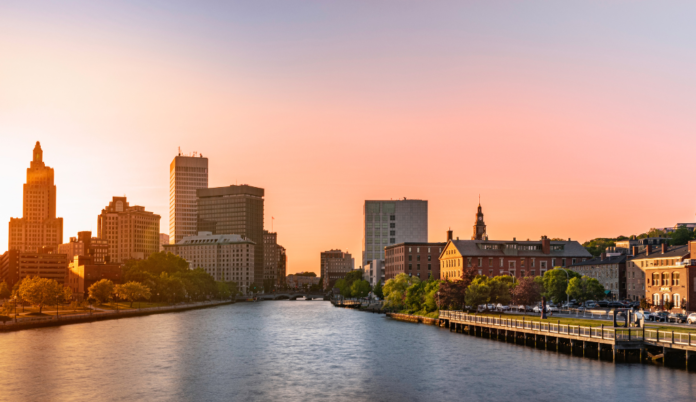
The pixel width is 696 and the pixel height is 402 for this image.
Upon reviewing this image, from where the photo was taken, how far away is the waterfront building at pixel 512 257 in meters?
190

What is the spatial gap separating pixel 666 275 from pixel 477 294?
138 feet

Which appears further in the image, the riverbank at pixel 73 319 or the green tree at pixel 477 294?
the riverbank at pixel 73 319

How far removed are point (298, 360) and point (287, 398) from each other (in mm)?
25814

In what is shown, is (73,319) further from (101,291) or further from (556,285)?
(556,285)

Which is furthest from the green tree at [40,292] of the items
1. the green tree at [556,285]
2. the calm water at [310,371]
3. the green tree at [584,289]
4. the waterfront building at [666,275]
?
the waterfront building at [666,275]

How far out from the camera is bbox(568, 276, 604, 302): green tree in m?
141

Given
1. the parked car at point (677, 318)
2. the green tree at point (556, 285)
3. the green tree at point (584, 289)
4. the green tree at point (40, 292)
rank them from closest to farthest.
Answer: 1. the parked car at point (677, 318)
2. the green tree at point (584, 289)
3. the green tree at point (556, 285)
4. the green tree at point (40, 292)

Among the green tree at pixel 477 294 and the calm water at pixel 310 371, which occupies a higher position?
the green tree at pixel 477 294

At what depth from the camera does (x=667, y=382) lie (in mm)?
63750

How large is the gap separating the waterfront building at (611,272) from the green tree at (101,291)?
13804cm

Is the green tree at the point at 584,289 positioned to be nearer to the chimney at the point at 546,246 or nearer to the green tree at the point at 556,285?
the green tree at the point at 556,285

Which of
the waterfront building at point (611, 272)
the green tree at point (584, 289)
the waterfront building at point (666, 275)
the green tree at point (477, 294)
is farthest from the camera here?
the waterfront building at point (611, 272)

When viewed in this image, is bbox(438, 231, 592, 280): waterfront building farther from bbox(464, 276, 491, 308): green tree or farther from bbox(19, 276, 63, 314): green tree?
bbox(19, 276, 63, 314): green tree

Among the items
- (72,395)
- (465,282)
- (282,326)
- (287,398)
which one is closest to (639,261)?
(465,282)
